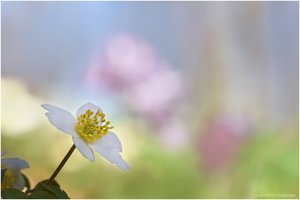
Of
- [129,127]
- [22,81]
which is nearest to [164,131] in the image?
[129,127]

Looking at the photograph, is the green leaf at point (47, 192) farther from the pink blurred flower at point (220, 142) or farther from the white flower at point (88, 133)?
the pink blurred flower at point (220, 142)

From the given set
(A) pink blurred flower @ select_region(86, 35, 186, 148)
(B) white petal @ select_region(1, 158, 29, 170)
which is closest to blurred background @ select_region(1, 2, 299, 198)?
(A) pink blurred flower @ select_region(86, 35, 186, 148)

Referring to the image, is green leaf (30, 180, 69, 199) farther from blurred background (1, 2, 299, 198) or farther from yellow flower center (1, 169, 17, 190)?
blurred background (1, 2, 299, 198)

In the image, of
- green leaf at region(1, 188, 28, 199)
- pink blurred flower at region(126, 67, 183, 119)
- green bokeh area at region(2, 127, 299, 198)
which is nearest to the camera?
green leaf at region(1, 188, 28, 199)

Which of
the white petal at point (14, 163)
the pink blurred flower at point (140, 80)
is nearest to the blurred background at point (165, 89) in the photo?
the pink blurred flower at point (140, 80)

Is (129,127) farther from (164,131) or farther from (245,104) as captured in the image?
(245,104)

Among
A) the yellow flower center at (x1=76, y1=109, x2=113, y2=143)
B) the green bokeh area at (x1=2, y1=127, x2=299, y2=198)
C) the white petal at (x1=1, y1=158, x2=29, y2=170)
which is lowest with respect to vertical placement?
the green bokeh area at (x1=2, y1=127, x2=299, y2=198)

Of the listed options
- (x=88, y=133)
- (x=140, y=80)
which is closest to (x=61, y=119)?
(x=88, y=133)
